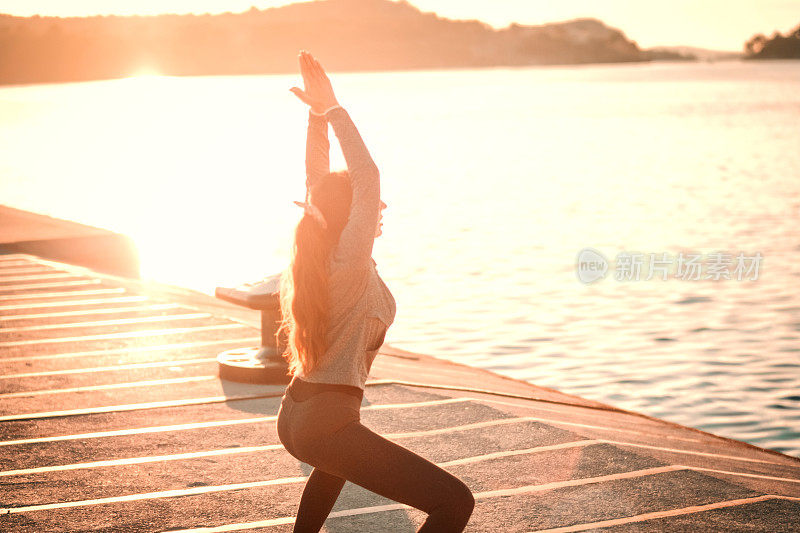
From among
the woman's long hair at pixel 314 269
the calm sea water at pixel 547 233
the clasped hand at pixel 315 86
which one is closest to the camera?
the woman's long hair at pixel 314 269

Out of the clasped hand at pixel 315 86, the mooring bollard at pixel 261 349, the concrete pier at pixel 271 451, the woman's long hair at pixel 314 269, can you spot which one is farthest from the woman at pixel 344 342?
the mooring bollard at pixel 261 349

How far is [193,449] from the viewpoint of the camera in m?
6.85

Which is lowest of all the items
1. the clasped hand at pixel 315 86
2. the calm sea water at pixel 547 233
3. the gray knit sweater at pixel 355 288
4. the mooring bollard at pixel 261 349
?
the calm sea water at pixel 547 233

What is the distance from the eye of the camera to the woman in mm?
4176

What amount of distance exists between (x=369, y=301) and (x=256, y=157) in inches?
2908

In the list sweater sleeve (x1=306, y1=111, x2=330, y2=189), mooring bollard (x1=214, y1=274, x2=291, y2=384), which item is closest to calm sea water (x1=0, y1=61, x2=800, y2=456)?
mooring bollard (x1=214, y1=274, x2=291, y2=384)

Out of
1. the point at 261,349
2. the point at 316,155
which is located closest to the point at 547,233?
the point at 261,349

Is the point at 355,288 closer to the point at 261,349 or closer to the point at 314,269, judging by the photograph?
the point at 314,269

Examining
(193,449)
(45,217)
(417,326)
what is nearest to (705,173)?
(417,326)

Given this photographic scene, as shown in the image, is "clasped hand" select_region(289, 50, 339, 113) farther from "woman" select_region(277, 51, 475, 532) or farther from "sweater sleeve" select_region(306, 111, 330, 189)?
"sweater sleeve" select_region(306, 111, 330, 189)

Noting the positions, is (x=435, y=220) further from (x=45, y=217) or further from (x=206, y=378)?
(x=206, y=378)

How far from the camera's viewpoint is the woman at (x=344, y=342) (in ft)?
13.7

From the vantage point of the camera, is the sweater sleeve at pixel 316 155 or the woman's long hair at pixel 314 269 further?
the sweater sleeve at pixel 316 155

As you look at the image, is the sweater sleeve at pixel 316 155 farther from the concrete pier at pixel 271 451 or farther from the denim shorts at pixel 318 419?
the concrete pier at pixel 271 451
